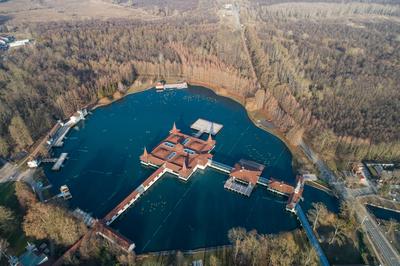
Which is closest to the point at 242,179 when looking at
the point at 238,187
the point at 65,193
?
the point at 238,187

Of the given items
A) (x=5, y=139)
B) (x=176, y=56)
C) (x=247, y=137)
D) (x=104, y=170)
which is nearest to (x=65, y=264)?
(x=104, y=170)

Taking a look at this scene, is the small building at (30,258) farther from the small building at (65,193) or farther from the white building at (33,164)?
the white building at (33,164)

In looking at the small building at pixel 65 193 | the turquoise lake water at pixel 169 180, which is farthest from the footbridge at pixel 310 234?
the small building at pixel 65 193

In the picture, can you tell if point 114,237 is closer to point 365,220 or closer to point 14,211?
point 14,211

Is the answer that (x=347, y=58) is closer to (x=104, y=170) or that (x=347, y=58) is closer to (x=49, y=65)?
(x=104, y=170)

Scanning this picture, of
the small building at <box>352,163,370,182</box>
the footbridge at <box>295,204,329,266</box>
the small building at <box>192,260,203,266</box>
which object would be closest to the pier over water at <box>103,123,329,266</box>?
the footbridge at <box>295,204,329,266</box>

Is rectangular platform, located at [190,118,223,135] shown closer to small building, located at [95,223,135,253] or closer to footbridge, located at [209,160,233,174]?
footbridge, located at [209,160,233,174]

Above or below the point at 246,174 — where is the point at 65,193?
below
